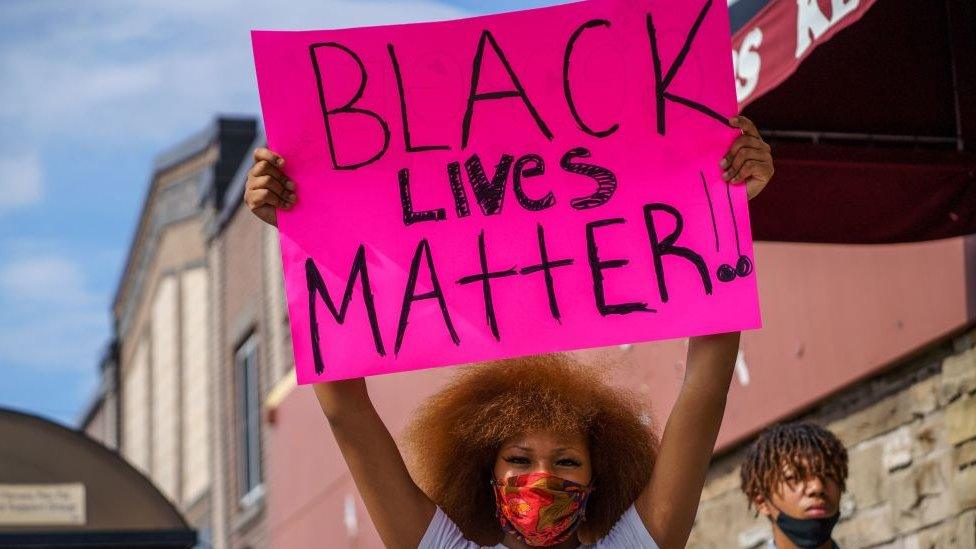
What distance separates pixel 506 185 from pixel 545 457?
1.95 ft

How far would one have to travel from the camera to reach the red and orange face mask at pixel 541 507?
10.1 ft

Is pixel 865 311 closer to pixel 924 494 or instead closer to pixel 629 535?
pixel 924 494

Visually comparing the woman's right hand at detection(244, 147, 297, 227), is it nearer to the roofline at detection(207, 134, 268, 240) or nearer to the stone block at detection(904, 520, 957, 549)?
the stone block at detection(904, 520, 957, 549)

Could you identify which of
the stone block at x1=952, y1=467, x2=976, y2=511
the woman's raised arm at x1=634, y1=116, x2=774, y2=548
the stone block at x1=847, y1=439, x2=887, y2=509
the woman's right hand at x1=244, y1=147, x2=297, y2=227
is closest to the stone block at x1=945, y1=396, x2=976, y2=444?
the stone block at x1=952, y1=467, x2=976, y2=511

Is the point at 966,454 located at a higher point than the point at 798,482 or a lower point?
lower

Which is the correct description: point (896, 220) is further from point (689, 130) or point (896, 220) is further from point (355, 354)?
point (355, 354)

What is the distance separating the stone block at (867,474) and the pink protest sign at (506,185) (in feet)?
10.9

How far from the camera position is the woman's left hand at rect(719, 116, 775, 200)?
3.16 m

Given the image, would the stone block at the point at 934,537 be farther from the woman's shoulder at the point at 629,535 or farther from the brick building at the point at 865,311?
the woman's shoulder at the point at 629,535

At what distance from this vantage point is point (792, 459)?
441 centimetres

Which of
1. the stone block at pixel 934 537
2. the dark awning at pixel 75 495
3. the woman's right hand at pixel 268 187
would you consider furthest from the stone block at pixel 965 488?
the dark awning at pixel 75 495

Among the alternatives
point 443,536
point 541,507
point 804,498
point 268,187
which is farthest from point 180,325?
point 541,507

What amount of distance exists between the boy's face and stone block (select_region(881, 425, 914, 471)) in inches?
71.4

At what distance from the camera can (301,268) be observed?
10.6ft
